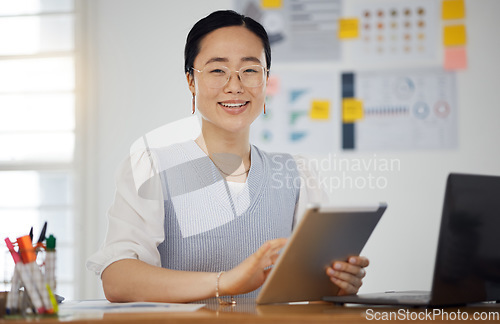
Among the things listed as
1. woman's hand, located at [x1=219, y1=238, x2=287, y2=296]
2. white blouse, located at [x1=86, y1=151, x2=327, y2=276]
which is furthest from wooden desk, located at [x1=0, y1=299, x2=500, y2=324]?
white blouse, located at [x1=86, y1=151, x2=327, y2=276]

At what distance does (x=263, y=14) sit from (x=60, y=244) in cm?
174

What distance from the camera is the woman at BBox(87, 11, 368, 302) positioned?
1.66 meters

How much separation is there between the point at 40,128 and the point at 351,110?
179 centimetres

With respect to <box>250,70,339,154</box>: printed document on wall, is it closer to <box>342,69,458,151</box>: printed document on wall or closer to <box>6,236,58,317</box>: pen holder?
<box>342,69,458,151</box>: printed document on wall

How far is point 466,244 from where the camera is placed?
107 centimetres

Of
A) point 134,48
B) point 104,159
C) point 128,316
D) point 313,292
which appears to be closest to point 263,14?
point 134,48

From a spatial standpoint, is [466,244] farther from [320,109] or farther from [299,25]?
[299,25]

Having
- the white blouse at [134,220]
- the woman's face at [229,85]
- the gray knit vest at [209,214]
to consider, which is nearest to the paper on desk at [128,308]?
the white blouse at [134,220]

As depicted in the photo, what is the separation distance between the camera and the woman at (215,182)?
65.2 inches

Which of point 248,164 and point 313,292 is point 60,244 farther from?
point 313,292

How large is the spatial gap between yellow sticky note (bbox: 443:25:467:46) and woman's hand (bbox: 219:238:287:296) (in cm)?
234

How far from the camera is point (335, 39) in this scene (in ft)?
10.8

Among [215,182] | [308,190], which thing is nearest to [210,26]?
[215,182]

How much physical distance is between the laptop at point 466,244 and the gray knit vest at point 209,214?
2.24 feet
